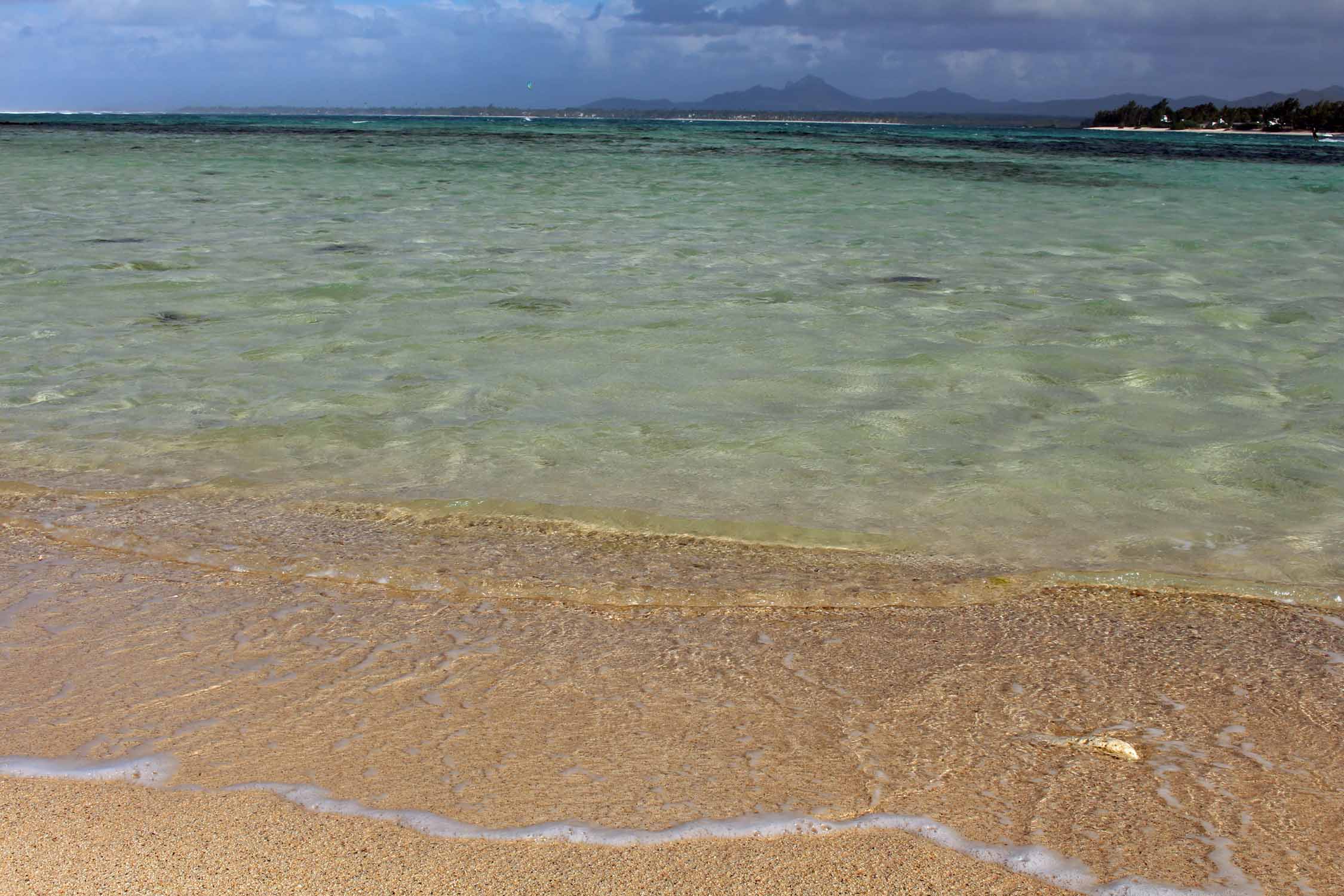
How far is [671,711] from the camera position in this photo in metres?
2.51

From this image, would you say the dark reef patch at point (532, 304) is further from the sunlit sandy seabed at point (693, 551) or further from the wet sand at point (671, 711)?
the wet sand at point (671, 711)

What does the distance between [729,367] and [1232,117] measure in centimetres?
13227

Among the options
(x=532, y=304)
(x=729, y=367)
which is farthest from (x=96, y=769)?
(x=532, y=304)

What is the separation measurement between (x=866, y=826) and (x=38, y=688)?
1882 millimetres

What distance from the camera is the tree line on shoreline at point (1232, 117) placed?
98.7m

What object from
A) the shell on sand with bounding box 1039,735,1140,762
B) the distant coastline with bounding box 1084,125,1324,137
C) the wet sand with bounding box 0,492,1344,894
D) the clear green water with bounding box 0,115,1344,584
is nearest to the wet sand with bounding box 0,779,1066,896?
the wet sand with bounding box 0,492,1344,894

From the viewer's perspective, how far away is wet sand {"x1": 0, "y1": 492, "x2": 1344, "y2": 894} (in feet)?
6.50

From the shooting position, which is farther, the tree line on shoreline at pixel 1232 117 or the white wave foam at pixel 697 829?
the tree line on shoreline at pixel 1232 117


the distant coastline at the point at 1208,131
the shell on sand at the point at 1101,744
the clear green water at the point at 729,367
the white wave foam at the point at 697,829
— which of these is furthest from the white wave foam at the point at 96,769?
the distant coastline at the point at 1208,131

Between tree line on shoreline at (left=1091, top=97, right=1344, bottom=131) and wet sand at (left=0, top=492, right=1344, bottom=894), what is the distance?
4420 inches

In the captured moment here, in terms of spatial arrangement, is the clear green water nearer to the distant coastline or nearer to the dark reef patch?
the dark reef patch

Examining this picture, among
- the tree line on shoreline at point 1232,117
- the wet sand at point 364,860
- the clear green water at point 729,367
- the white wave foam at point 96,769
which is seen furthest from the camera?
the tree line on shoreline at point 1232,117

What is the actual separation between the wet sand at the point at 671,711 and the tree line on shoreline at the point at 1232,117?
368 feet

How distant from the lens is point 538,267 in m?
9.48
